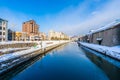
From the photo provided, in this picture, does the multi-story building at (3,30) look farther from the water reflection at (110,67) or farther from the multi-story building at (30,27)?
the multi-story building at (30,27)

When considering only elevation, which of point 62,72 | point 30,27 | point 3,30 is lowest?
point 62,72

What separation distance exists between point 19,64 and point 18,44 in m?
31.2

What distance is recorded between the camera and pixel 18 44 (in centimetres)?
4628

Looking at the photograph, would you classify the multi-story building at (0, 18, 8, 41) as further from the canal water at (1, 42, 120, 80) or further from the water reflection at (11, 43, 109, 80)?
the water reflection at (11, 43, 109, 80)

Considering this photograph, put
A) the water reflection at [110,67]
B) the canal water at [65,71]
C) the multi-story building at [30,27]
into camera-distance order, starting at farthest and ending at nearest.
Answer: the multi-story building at [30,27] < the water reflection at [110,67] < the canal water at [65,71]

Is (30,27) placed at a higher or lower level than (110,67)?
higher

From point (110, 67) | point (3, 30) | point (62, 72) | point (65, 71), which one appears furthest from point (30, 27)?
point (62, 72)

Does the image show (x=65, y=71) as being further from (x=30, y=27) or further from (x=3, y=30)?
(x=30, y=27)

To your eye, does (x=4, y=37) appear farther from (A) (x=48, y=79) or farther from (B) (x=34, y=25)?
(B) (x=34, y=25)

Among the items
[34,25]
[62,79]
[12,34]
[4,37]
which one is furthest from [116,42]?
[34,25]

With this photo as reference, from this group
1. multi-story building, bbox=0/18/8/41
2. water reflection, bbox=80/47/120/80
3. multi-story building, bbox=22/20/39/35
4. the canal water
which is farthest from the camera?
multi-story building, bbox=22/20/39/35

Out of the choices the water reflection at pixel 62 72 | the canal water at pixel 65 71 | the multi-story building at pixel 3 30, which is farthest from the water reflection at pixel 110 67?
the multi-story building at pixel 3 30

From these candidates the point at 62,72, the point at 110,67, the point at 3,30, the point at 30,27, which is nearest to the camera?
the point at 62,72

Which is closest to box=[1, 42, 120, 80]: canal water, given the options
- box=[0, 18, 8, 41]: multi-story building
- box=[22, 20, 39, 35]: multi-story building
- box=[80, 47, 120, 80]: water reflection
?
box=[80, 47, 120, 80]: water reflection
